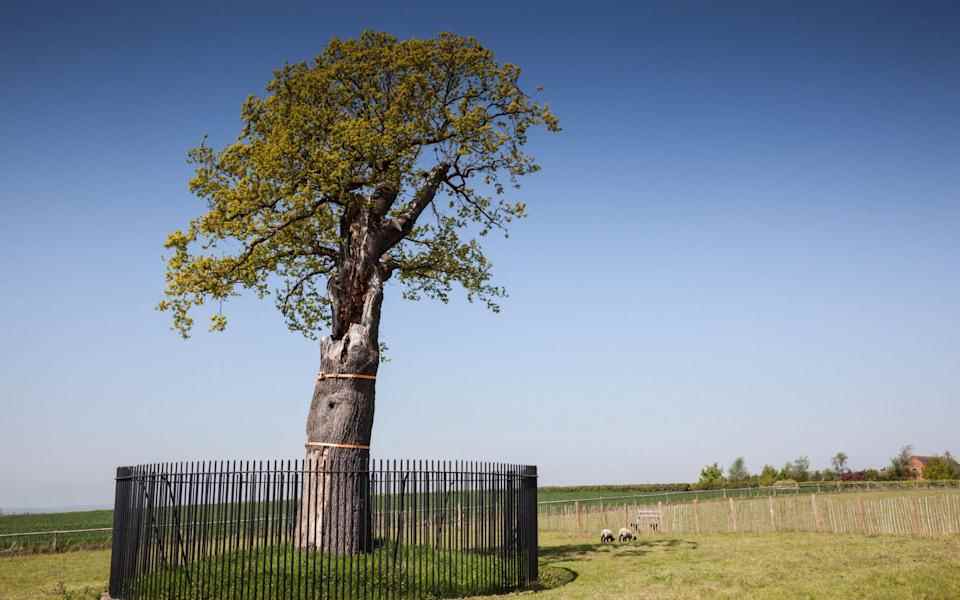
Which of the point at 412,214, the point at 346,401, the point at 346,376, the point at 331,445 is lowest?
the point at 331,445

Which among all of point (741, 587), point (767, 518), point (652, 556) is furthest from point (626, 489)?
point (741, 587)

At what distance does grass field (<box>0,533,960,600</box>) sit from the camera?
14109mm

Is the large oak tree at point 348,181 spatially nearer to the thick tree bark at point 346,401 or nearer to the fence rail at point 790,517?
the thick tree bark at point 346,401

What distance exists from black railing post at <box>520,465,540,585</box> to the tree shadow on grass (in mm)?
4856

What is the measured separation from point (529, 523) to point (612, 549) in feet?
31.1

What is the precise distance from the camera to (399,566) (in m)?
13.7

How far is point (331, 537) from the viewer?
14500 mm

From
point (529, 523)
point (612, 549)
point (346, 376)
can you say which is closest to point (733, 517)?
point (612, 549)

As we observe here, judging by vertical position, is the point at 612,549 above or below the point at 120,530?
below

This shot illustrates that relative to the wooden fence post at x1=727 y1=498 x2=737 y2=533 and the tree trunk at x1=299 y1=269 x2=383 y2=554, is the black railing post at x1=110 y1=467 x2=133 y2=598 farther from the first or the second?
the wooden fence post at x1=727 y1=498 x2=737 y2=533

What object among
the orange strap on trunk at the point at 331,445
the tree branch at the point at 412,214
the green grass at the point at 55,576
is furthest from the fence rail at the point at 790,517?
the green grass at the point at 55,576

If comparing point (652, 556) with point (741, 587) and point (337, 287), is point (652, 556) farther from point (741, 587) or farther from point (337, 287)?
point (337, 287)

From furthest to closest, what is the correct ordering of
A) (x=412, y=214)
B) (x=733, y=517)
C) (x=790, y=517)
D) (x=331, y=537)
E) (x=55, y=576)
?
(x=733, y=517)
(x=790, y=517)
(x=55, y=576)
(x=412, y=214)
(x=331, y=537)

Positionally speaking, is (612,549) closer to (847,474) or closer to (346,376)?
(346,376)
